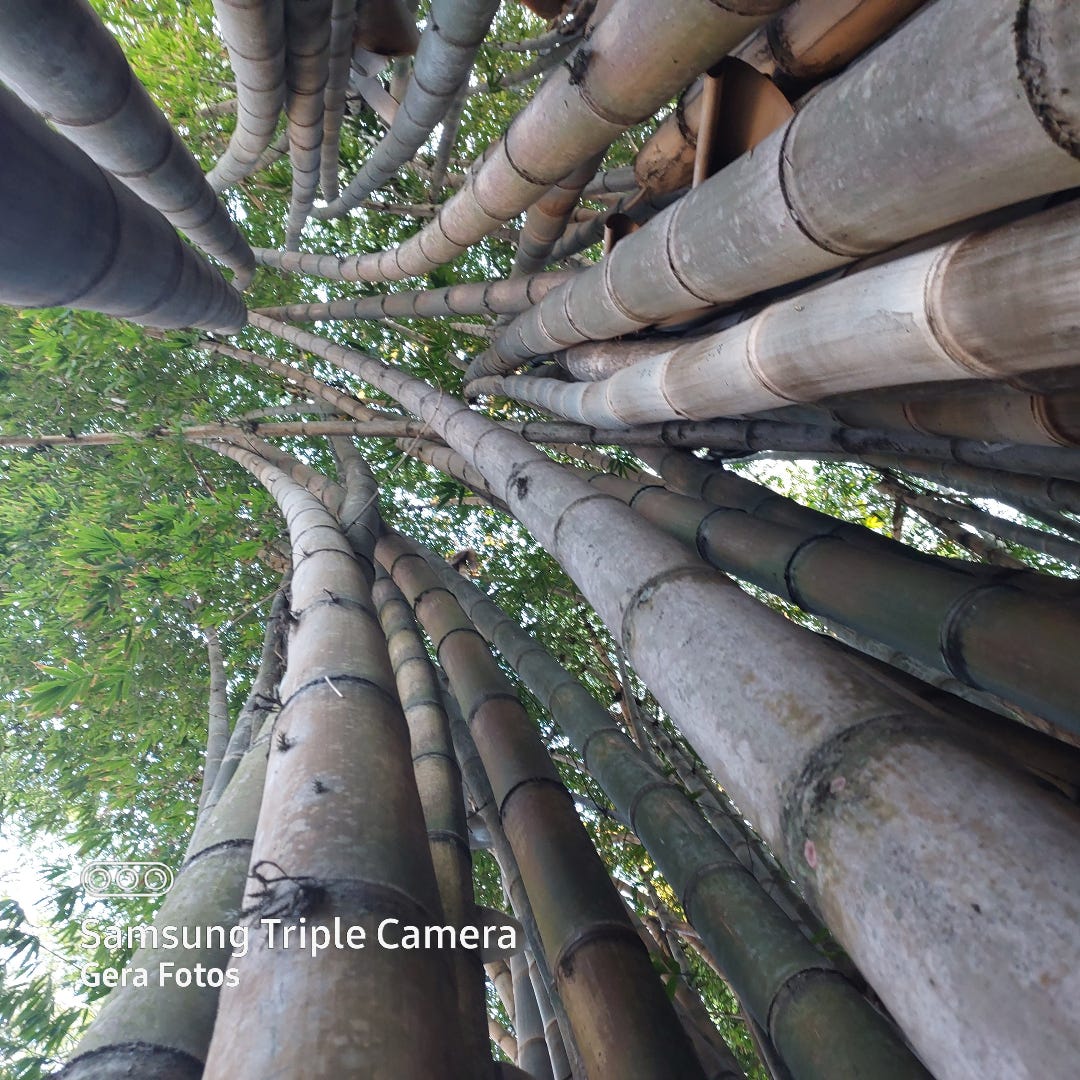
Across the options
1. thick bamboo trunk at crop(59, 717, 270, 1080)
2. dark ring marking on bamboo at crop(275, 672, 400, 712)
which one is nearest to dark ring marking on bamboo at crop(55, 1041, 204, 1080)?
thick bamboo trunk at crop(59, 717, 270, 1080)

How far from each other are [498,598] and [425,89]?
3.76 meters

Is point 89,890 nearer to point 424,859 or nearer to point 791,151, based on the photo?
point 424,859

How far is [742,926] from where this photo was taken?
5.57 feet

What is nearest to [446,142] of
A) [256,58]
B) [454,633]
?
[256,58]

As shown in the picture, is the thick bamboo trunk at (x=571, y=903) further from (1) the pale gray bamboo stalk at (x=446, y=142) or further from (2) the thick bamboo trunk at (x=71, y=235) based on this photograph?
(1) the pale gray bamboo stalk at (x=446, y=142)

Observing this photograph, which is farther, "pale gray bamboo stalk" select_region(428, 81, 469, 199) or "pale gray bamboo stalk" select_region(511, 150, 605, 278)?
"pale gray bamboo stalk" select_region(428, 81, 469, 199)

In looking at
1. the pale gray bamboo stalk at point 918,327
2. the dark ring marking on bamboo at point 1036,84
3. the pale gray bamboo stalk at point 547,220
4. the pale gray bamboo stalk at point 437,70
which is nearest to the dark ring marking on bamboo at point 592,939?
the pale gray bamboo stalk at point 918,327

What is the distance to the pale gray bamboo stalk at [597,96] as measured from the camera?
1.43 metres

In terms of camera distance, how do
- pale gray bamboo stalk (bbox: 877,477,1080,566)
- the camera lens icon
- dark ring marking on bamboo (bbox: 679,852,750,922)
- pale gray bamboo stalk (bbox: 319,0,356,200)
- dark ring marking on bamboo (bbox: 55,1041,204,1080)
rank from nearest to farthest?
1. dark ring marking on bamboo (bbox: 55,1041,204,1080)
2. dark ring marking on bamboo (bbox: 679,852,750,922)
3. pale gray bamboo stalk (bbox: 319,0,356,200)
4. pale gray bamboo stalk (bbox: 877,477,1080,566)
5. the camera lens icon

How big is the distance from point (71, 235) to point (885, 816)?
1.40 metres

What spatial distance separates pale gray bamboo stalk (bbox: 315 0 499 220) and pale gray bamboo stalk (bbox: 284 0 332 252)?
325 mm

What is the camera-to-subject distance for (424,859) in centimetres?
121

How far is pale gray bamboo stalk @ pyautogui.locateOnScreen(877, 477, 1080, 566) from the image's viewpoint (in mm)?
3105

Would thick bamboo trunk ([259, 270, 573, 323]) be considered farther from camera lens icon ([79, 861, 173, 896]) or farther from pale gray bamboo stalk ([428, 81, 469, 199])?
camera lens icon ([79, 861, 173, 896])
